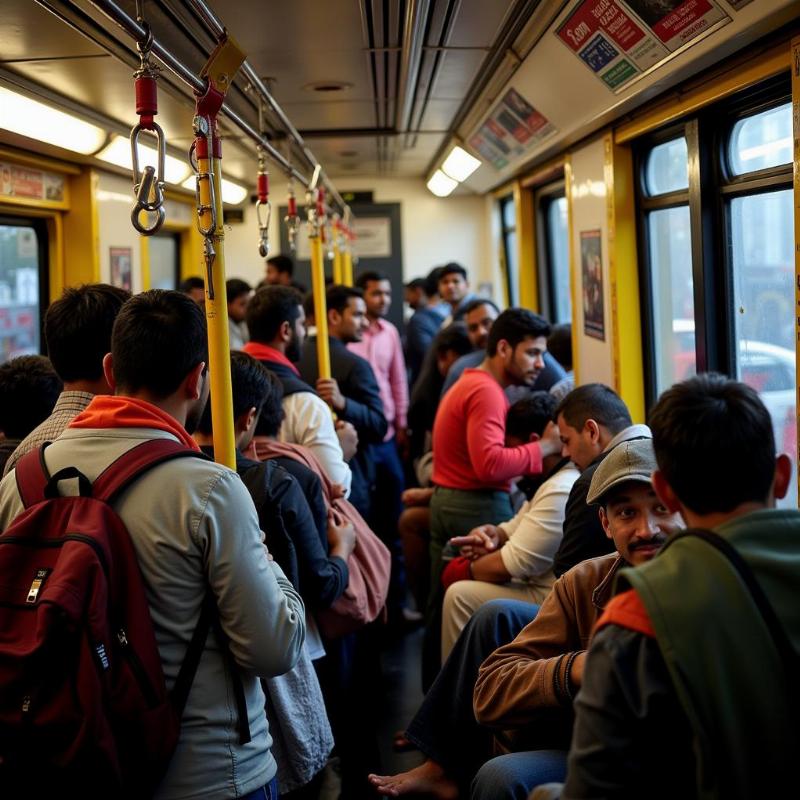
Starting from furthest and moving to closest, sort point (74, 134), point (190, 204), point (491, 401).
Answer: point (190, 204) → point (74, 134) → point (491, 401)

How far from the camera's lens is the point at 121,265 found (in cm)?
666

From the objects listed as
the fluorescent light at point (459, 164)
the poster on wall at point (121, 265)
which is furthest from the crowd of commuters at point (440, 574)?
the fluorescent light at point (459, 164)

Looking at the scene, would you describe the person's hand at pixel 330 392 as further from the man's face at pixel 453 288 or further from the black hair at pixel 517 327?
the man's face at pixel 453 288

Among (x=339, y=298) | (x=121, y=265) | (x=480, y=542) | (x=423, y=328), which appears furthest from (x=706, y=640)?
(x=423, y=328)

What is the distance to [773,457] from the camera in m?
1.48

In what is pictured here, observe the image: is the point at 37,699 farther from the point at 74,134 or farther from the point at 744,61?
the point at 74,134

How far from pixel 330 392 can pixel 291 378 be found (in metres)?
0.66

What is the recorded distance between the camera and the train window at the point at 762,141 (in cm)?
337

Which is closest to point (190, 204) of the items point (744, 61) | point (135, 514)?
point (744, 61)

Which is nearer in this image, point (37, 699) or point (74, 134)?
point (37, 699)

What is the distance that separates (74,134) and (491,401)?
9.04 feet

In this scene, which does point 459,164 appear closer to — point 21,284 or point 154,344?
point 21,284

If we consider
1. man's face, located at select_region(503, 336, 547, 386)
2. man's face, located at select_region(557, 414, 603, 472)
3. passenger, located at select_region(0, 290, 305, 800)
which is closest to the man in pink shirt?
man's face, located at select_region(503, 336, 547, 386)

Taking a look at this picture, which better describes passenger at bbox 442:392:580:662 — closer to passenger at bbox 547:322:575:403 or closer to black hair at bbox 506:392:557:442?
black hair at bbox 506:392:557:442
